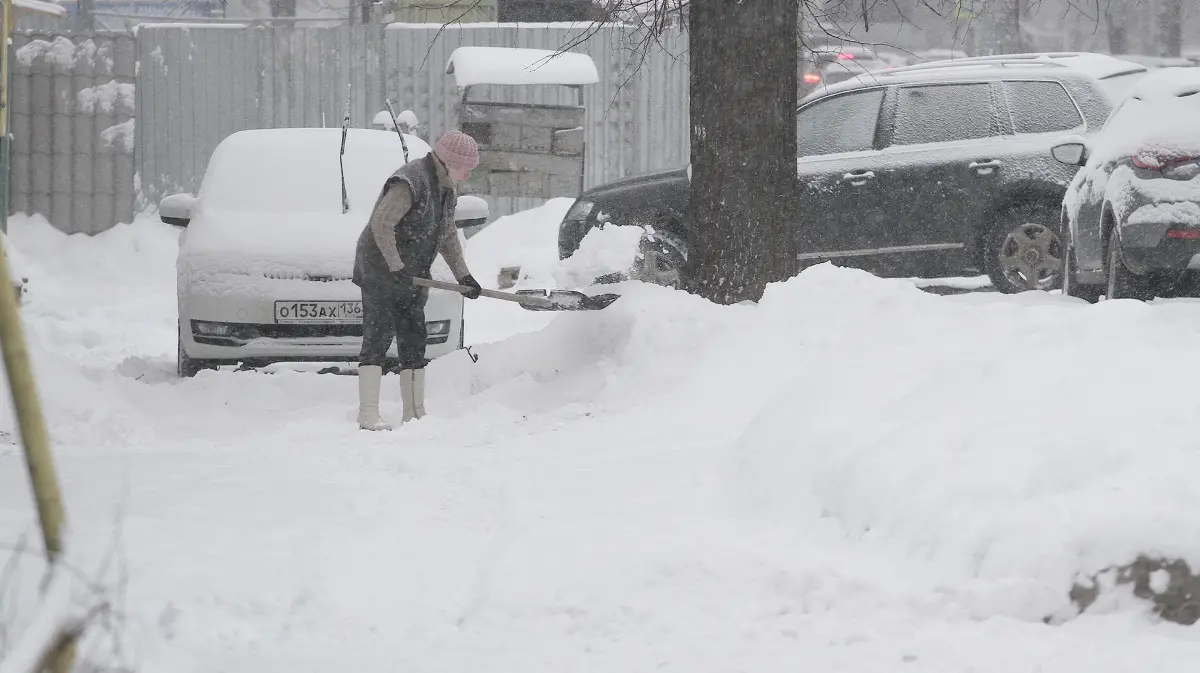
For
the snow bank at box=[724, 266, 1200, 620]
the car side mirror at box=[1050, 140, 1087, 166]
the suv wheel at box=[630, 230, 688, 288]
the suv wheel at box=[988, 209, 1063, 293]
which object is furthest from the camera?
the suv wheel at box=[988, 209, 1063, 293]

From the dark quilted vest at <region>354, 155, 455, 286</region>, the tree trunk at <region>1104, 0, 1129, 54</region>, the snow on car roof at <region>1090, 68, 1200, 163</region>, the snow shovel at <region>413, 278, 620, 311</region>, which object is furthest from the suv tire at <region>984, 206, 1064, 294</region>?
the tree trunk at <region>1104, 0, 1129, 54</region>

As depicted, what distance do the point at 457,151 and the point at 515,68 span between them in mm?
7358

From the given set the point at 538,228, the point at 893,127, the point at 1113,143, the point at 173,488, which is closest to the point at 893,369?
the point at 173,488

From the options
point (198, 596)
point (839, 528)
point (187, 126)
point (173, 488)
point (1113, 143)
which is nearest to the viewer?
point (198, 596)

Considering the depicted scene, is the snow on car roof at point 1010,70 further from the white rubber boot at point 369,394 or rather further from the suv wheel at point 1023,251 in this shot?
the white rubber boot at point 369,394

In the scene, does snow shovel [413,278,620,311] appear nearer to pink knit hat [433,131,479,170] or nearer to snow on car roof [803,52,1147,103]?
pink knit hat [433,131,479,170]

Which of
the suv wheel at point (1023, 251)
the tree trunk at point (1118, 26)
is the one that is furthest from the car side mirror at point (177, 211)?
the tree trunk at point (1118, 26)

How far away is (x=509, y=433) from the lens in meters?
6.64

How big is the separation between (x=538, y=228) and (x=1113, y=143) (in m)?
7.43

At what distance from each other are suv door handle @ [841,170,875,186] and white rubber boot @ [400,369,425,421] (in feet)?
14.8

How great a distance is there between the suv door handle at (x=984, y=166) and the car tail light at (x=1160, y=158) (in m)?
2.28

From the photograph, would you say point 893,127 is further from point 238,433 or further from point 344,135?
point 238,433

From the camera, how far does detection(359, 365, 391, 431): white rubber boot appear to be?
272 inches

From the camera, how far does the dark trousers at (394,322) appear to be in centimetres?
692
